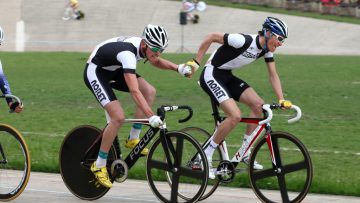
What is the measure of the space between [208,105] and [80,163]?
397 inches

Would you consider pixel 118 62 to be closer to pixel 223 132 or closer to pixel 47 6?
pixel 223 132

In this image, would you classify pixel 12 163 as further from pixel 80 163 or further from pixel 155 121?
pixel 155 121

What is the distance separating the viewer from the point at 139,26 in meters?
53.7

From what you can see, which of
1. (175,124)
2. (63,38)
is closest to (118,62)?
(175,124)

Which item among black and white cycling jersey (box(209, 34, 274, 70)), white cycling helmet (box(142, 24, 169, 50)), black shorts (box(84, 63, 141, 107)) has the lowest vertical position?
black shorts (box(84, 63, 141, 107))

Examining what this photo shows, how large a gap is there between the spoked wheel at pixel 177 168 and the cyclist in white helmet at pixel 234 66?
0.36m

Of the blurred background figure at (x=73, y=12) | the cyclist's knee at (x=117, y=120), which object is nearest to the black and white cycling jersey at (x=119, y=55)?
the cyclist's knee at (x=117, y=120)

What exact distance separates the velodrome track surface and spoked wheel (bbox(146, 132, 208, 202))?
0.36 metres

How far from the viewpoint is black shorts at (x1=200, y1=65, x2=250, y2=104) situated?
926 cm

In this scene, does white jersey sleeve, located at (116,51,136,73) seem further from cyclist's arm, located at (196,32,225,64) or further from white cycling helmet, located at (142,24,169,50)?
cyclist's arm, located at (196,32,225,64)

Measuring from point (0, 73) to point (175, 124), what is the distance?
680cm

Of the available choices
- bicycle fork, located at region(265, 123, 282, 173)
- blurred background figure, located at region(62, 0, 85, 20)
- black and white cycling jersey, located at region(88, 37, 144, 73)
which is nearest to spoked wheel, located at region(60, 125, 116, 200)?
black and white cycling jersey, located at region(88, 37, 144, 73)

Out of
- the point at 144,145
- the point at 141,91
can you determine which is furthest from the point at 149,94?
the point at 144,145

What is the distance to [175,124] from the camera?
15.8 m
